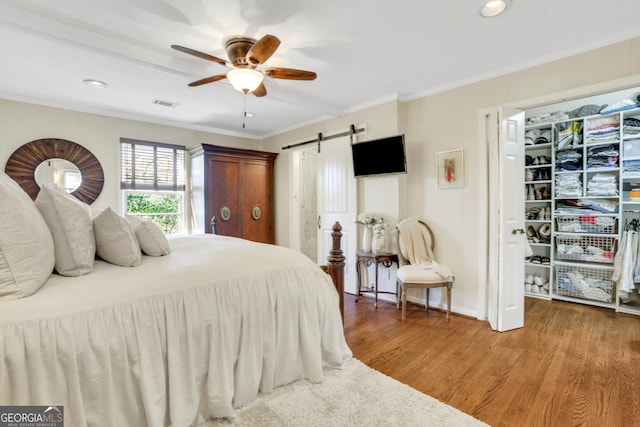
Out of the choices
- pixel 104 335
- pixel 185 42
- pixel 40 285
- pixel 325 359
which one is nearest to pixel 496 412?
pixel 325 359

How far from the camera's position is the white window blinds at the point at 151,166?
4117 mm

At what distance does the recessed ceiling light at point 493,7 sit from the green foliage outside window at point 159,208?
173 inches

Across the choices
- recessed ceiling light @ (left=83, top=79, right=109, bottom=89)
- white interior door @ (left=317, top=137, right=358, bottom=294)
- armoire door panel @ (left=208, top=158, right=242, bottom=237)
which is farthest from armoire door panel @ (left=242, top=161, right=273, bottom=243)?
recessed ceiling light @ (left=83, top=79, right=109, bottom=89)

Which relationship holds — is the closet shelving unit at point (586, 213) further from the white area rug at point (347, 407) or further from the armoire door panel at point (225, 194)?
the armoire door panel at point (225, 194)

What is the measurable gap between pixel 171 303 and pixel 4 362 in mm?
542

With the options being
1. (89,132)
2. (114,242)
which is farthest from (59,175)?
(114,242)

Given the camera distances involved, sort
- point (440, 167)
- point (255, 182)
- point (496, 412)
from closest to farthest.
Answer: point (496, 412), point (440, 167), point (255, 182)

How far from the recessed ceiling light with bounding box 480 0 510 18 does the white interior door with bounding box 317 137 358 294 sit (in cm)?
218

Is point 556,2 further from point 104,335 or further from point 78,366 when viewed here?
point 78,366

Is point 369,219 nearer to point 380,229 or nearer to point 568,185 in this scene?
point 380,229

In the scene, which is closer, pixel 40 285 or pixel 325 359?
pixel 40 285

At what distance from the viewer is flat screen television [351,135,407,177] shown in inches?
133

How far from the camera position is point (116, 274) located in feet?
4.74

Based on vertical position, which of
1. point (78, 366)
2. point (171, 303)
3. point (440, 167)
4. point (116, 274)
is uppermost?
point (440, 167)
